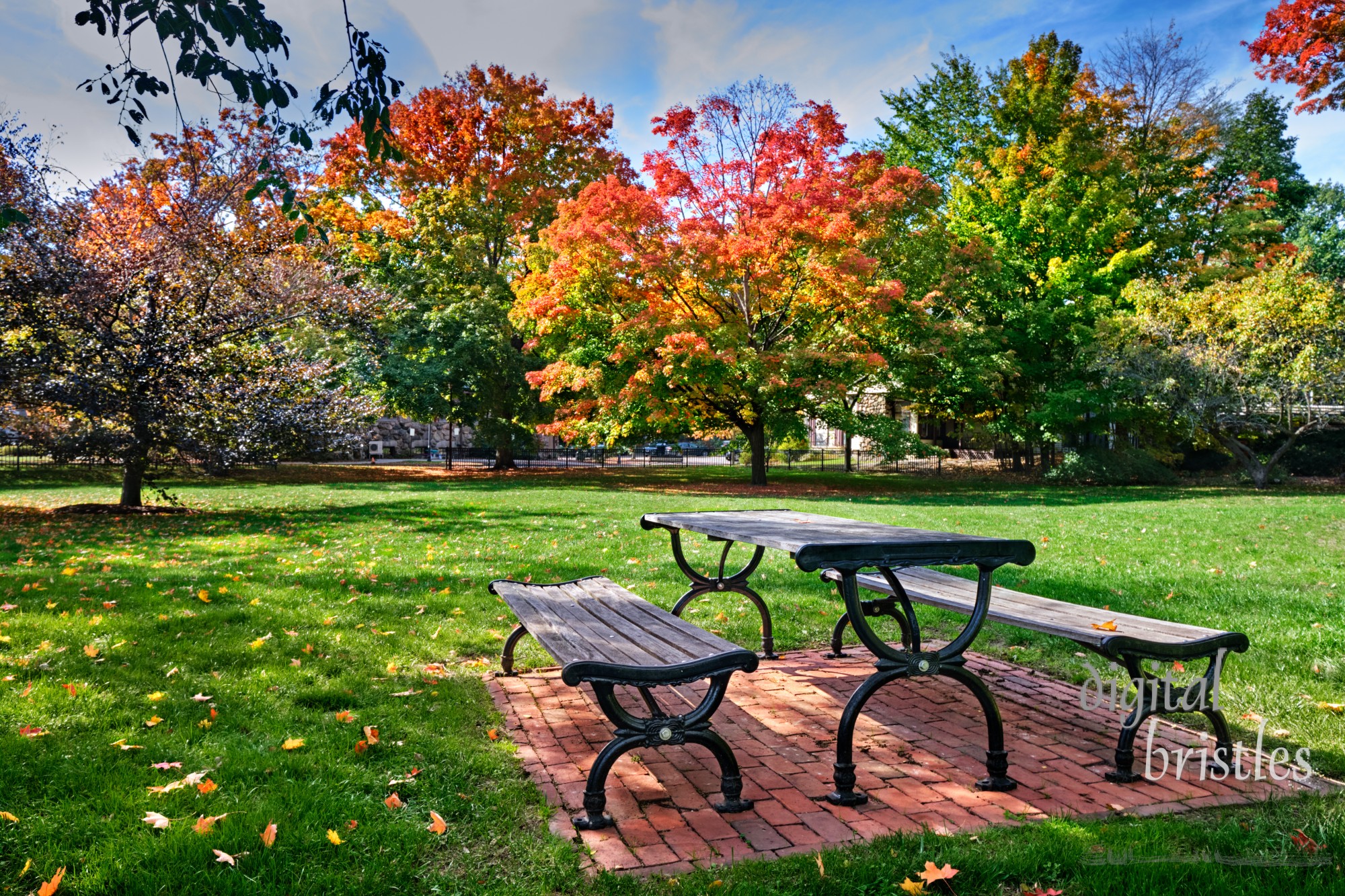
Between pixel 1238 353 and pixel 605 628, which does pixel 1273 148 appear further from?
pixel 605 628

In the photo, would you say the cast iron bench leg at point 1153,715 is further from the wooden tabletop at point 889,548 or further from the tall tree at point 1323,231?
the tall tree at point 1323,231

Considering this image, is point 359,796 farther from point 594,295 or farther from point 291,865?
point 594,295

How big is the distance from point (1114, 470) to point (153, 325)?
22.4 meters

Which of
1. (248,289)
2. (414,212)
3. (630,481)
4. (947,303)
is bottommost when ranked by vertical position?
(630,481)

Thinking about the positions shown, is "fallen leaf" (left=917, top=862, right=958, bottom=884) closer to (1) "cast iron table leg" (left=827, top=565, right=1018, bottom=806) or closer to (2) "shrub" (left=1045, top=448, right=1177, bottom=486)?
(1) "cast iron table leg" (left=827, top=565, right=1018, bottom=806)

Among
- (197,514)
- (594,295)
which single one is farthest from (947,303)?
(197,514)

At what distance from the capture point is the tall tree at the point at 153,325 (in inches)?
416

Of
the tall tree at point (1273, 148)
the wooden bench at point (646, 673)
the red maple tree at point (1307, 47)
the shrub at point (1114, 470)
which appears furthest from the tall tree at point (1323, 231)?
the wooden bench at point (646, 673)

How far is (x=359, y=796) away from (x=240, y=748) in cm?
71

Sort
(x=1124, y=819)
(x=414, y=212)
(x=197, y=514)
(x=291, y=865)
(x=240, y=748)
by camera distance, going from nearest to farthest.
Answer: (x=291, y=865) < (x=1124, y=819) < (x=240, y=748) < (x=197, y=514) < (x=414, y=212)

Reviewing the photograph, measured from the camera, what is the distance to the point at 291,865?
7.91ft

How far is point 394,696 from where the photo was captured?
3.94m

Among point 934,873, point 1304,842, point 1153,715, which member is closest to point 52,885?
point 934,873

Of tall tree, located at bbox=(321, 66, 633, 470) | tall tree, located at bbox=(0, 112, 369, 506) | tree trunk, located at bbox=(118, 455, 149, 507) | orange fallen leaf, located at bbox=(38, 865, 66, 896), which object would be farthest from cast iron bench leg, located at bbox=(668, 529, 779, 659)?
tall tree, located at bbox=(321, 66, 633, 470)
